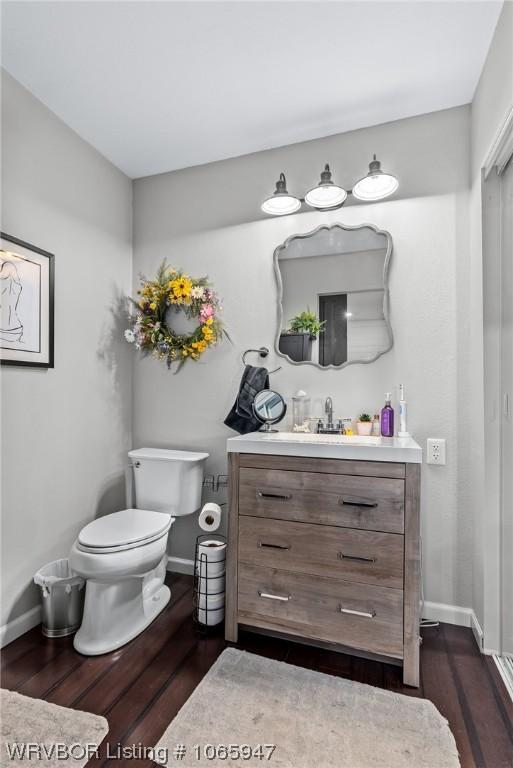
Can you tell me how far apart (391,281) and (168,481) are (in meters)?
1.63

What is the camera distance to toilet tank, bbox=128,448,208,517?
7.36ft

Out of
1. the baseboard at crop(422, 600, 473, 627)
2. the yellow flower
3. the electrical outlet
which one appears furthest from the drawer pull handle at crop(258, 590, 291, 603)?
the yellow flower

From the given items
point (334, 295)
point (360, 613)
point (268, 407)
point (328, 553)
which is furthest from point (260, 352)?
point (360, 613)

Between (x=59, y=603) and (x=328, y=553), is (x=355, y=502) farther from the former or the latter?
(x=59, y=603)

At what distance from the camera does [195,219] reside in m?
2.53

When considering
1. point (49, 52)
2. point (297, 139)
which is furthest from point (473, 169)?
point (49, 52)

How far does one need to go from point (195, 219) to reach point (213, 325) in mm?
722

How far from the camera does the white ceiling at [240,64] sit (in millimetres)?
1551

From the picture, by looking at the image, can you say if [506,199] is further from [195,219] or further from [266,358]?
[195,219]

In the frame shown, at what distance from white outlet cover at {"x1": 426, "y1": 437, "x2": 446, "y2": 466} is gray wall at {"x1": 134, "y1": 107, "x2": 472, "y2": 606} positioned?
1.2 inches

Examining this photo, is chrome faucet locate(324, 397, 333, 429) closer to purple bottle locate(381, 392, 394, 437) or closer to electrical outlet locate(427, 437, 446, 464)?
purple bottle locate(381, 392, 394, 437)

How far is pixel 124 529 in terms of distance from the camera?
6.18 feet

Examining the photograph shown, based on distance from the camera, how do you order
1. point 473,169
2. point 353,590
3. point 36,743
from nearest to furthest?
point 36,743 → point 353,590 → point 473,169

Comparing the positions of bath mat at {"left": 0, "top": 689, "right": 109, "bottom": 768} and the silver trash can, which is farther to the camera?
the silver trash can
